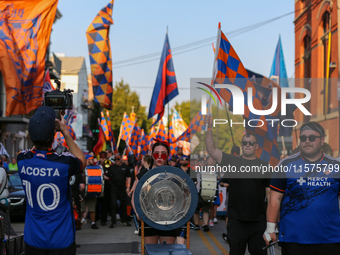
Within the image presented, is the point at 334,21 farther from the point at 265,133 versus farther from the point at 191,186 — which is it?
the point at 191,186

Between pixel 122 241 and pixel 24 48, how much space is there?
4790mm

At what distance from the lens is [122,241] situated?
10.5 meters

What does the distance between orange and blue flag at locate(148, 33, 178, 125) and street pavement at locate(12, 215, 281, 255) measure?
11.8 ft

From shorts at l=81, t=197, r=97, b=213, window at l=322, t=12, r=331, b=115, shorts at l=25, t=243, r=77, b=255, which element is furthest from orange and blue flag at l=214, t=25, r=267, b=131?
window at l=322, t=12, r=331, b=115

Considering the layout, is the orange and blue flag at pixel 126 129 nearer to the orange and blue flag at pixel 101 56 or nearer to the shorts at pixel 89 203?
the orange and blue flag at pixel 101 56

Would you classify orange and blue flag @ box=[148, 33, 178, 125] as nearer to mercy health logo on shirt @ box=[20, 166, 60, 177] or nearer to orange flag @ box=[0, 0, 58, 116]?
orange flag @ box=[0, 0, 58, 116]

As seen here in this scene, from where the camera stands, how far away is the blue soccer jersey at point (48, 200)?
12.9ft

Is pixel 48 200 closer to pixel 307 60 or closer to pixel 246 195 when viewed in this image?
pixel 246 195

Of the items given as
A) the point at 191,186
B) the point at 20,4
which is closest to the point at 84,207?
the point at 20,4

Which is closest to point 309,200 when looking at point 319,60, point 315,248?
point 315,248

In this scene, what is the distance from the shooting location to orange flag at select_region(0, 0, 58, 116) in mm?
10055

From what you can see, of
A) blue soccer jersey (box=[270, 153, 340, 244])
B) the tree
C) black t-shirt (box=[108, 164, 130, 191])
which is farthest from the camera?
the tree

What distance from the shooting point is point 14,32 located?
34.9 feet

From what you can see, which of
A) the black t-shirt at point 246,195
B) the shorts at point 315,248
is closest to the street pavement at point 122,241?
the black t-shirt at point 246,195
